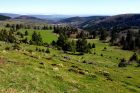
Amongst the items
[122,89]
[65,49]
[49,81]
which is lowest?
[65,49]

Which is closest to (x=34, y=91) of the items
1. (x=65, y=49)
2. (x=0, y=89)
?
(x=0, y=89)

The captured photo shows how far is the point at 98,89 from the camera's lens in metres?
34.1

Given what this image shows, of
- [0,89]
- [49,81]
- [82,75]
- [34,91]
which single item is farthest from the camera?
[82,75]

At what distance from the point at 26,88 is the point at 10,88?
1.96m

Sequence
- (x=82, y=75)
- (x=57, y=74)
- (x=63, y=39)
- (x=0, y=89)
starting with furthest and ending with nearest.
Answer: (x=63, y=39), (x=82, y=75), (x=57, y=74), (x=0, y=89)

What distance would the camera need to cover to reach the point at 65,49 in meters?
183

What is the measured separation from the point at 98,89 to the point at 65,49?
149285 mm

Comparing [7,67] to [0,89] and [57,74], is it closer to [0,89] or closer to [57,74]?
[57,74]

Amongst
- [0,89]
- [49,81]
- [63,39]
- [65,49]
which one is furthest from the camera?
[63,39]

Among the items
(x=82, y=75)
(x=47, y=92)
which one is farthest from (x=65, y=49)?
(x=47, y=92)

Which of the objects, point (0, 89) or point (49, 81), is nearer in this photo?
point (0, 89)

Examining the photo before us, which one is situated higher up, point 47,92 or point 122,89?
point 47,92

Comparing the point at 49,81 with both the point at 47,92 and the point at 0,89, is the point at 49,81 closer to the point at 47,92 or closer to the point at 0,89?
the point at 47,92

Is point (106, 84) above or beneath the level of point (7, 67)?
beneath
